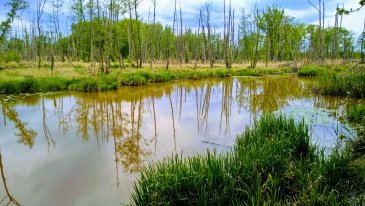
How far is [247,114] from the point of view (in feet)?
43.9

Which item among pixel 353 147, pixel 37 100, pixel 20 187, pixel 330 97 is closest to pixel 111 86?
pixel 37 100

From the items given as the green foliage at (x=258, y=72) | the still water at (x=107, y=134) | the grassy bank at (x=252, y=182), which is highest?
the green foliage at (x=258, y=72)

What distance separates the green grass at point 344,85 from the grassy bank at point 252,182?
438 inches

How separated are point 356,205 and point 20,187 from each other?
5.71 meters

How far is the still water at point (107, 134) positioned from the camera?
6.37 meters

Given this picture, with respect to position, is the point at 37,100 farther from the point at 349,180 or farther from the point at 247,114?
the point at 349,180

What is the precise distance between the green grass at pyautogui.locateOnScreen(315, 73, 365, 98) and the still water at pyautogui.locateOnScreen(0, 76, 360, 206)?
66 cm

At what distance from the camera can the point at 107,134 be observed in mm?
10758

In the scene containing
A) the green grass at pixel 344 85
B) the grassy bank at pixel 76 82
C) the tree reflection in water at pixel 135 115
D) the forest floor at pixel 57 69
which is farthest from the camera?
the forest floor at pixel 57 69

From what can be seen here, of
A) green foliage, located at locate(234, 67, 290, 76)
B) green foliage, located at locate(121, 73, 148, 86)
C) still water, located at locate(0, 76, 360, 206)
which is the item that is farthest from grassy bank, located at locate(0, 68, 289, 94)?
green foliage, located at locate(234, 67, 290, 76)

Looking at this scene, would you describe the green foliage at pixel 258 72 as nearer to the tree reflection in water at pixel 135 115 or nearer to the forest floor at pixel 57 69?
the forest floor at pixel 57 69

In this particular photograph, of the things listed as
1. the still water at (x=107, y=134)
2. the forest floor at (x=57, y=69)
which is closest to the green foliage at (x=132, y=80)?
the forest floor at (x=57, y=69)

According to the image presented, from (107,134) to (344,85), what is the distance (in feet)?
39.9

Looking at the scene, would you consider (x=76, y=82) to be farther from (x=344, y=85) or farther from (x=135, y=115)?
(x=344, y=85)
